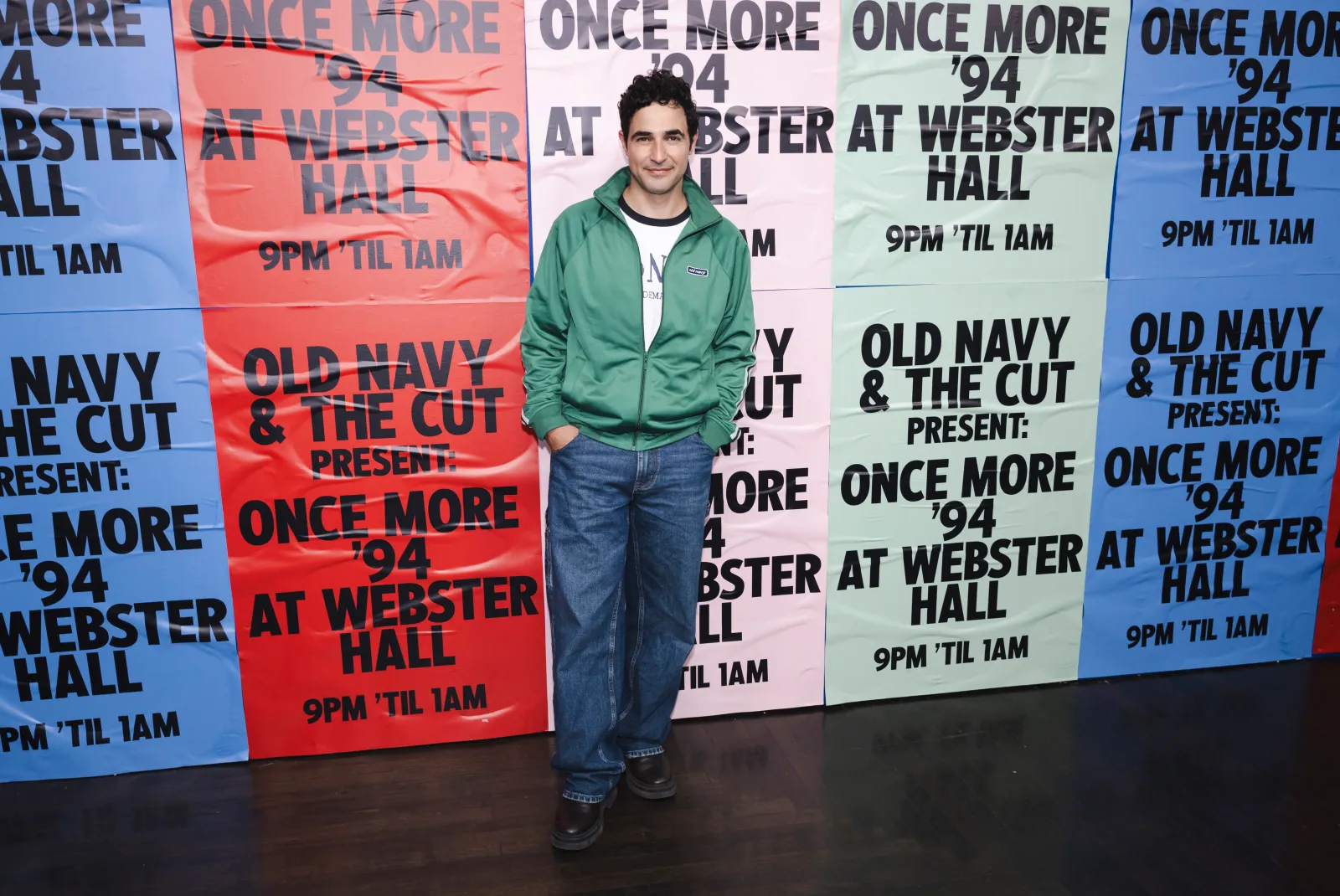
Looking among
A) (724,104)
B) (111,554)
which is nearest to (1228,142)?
(724,104)

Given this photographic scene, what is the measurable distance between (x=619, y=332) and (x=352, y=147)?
0.90 m

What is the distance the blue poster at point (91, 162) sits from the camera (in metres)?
2.34

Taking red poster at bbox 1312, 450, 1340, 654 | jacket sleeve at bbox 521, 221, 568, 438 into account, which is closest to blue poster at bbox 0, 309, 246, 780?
jacket sleeve at bbox 521, 221, 568, 438

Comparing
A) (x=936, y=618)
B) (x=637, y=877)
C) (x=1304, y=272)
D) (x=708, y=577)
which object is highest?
(x=1304, y=272)

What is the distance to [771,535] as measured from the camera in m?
2.90

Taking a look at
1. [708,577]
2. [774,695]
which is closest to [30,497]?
[708,577]

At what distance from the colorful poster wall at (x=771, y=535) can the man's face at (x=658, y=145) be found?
1.92 ft

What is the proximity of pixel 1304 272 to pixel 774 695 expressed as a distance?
217 cm

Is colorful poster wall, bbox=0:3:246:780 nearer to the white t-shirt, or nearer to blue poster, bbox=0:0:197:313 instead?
blue poster, bbox=0:0:197:313

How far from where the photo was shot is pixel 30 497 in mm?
2543

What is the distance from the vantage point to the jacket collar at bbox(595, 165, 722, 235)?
7.52 ft

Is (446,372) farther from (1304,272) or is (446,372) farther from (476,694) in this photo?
(1304,272)

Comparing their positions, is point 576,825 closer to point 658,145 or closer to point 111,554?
point 111,554

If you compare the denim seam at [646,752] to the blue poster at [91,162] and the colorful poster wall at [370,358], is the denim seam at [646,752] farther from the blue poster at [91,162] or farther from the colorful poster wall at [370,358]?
the blue poster at [91,162]
